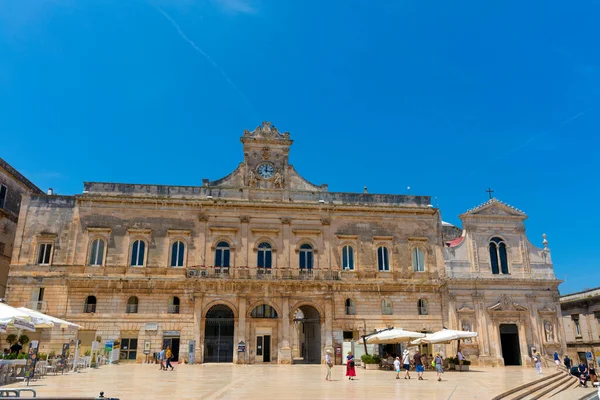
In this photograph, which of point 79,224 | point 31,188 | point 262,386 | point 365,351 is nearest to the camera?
point 262,386

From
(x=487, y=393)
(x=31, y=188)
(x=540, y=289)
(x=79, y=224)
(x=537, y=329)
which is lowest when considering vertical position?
(x=487, y=393)

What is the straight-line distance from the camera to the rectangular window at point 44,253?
3189cm

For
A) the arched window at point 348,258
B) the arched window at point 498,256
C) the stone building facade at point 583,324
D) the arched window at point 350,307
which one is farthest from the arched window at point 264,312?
the stone building facade at point 583,324

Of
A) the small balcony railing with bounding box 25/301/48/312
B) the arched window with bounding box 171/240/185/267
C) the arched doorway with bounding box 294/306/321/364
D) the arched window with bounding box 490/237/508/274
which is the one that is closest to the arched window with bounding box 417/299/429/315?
the arched window with bounding box 490/237/508/274

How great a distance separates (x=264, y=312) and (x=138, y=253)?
371 inches

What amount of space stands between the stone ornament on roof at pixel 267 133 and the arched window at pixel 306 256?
8208mm

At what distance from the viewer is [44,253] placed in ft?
105

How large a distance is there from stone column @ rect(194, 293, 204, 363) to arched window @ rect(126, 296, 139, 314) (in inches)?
153

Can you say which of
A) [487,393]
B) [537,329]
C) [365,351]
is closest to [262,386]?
[487,393]

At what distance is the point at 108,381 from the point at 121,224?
52.0 feet

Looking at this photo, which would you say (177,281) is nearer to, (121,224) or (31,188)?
(121,224)

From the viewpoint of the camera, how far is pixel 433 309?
33938 millimetres

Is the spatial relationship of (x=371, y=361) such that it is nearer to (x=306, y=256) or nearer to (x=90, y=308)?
(x=306, y=256)

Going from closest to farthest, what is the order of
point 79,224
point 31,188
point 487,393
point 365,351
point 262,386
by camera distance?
1. point 487,393
2. point 262,386
3. point 365,351
4. point 79,224
5. point 31,188
